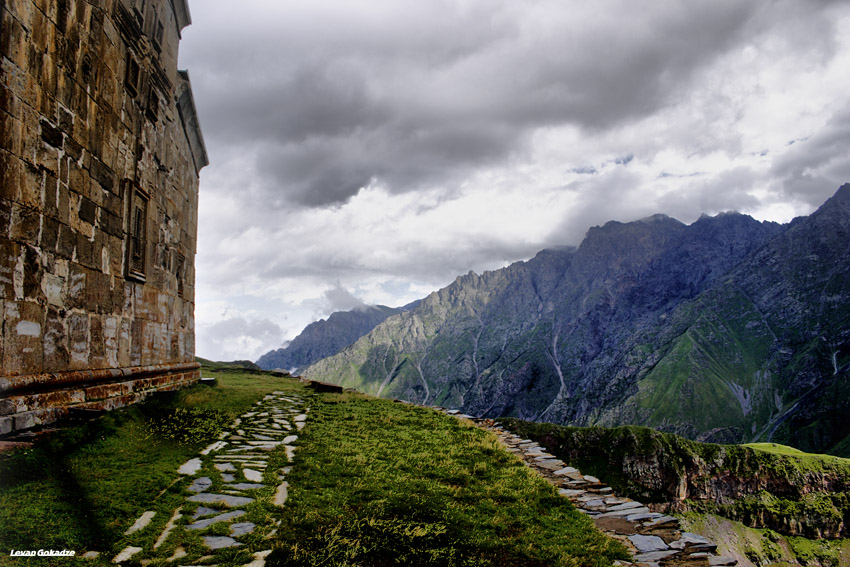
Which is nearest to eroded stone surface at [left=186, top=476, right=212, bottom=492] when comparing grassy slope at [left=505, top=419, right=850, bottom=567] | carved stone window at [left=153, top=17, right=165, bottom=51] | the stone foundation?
the stone foundation

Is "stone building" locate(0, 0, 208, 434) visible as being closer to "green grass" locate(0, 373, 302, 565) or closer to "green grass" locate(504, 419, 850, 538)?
"green grass" locate(0, 373, 302, 565)

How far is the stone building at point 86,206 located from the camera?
32.0ft

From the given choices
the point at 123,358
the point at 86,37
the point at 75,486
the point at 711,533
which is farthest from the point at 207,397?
the point at 711,533

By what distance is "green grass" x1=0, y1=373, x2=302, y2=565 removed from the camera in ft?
21.8

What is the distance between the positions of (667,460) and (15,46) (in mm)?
131810

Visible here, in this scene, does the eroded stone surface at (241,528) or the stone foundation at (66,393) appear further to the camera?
the stone foundation at (66,393)

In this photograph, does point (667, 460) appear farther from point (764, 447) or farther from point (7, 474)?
point (7, 474)

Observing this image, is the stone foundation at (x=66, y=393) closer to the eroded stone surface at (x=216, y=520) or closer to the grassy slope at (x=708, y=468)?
the eroded stone surface at (x=216, y=520)

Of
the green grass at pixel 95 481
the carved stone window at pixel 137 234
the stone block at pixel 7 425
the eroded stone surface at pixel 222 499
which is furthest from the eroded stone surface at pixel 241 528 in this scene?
the carved stone window at pixel 137 234

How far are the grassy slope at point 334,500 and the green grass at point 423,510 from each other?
27 millimetres

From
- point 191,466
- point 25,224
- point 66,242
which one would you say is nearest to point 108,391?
point 66,242

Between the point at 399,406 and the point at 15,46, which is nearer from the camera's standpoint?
the point at 15,46

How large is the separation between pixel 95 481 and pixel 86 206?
7.44m

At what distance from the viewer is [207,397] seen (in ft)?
60.1
